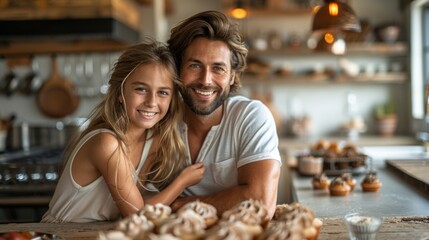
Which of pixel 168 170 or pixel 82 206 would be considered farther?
pixel 168 170

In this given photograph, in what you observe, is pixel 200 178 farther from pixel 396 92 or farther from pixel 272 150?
pixel 396 92

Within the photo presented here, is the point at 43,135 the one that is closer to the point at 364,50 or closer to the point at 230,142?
the point at 230,142

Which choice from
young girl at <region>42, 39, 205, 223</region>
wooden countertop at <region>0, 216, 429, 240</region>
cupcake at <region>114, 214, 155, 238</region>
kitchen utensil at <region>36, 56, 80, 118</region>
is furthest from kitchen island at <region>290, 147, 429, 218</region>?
kitchen utensil at <region>36, 56, 80, 118</region>

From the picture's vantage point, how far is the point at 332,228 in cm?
166

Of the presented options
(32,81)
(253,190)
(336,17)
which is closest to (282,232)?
(253,190)

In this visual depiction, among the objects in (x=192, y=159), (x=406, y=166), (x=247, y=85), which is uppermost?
(x=247, y=85)

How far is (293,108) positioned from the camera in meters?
5.98

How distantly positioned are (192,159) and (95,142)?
0.45 metres

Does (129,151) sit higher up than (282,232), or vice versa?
(129,151)

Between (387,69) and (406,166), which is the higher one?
(387,69)

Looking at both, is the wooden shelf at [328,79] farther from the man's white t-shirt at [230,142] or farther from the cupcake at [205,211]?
the cupcake at [205,211]

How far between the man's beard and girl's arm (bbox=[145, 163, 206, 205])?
23 cm

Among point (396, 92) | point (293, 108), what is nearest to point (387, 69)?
point (396, 92)

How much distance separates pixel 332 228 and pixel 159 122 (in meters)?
0.86
